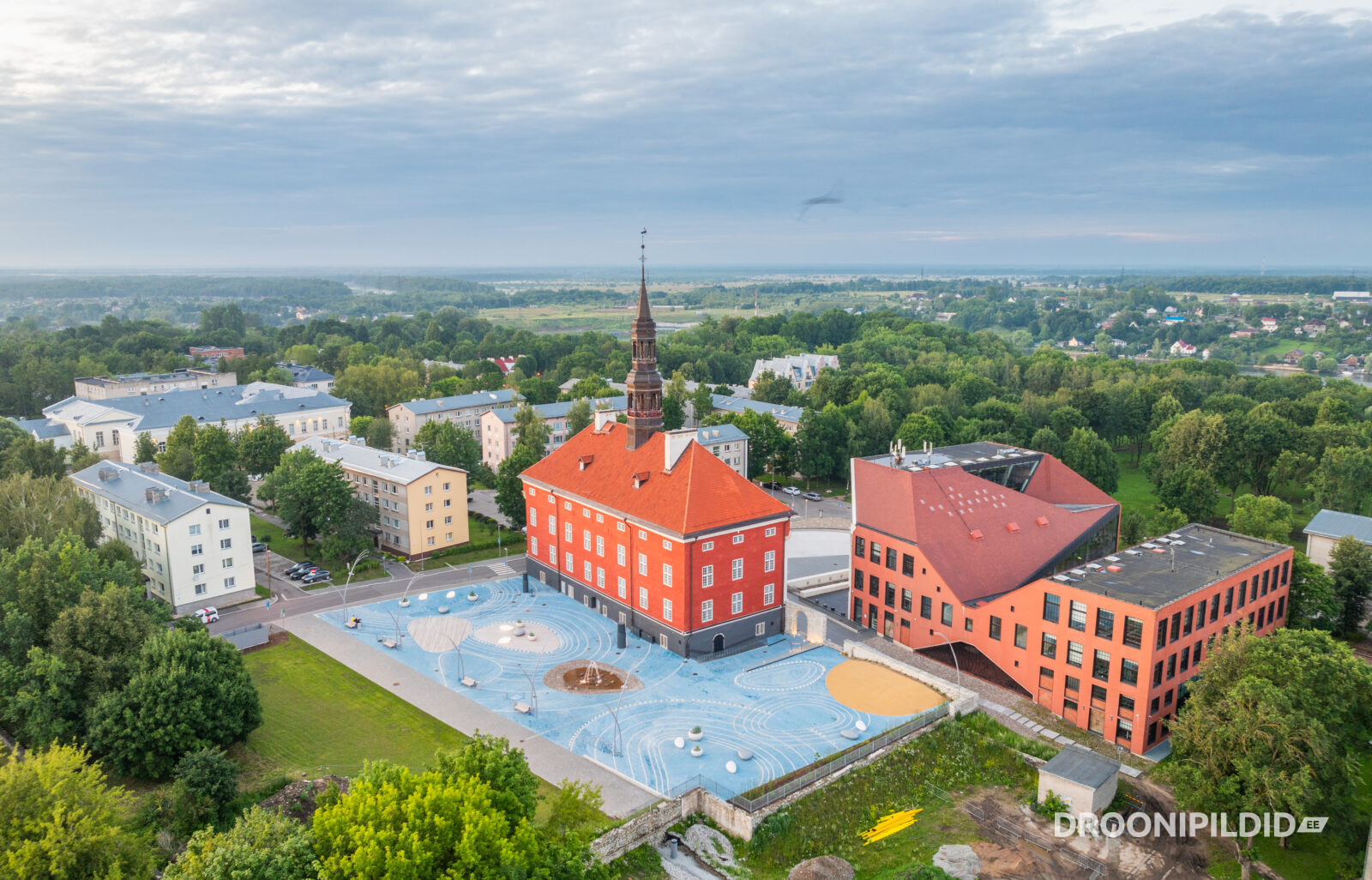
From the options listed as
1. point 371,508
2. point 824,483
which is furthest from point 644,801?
point 824,483

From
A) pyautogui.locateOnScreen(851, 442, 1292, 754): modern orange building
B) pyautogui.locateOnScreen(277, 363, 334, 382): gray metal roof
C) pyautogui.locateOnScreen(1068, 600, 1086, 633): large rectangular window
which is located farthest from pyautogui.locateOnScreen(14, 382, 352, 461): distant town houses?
pyautogui.locateOnScreen(1068, 600, 1086, 633): large rectangular window

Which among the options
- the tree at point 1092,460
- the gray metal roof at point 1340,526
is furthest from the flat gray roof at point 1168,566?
the tree at point 1092,460

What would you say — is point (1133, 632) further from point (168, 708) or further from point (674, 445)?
point (168, 708)

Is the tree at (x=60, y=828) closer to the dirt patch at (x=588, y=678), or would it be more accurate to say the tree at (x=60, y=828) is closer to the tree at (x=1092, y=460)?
the dirt patch at (x=588, y=678)

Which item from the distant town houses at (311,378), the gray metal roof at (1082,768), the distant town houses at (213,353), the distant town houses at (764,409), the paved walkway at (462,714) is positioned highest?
the distant town houses at (213,353)

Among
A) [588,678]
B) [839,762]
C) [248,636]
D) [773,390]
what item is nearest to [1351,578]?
[839,762]

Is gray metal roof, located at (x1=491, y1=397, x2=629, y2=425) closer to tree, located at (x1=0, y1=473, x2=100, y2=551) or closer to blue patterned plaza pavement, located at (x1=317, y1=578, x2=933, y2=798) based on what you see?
blue patterned plaza pavement, located at (x1=317, y1=578, x2=933, y2=798)

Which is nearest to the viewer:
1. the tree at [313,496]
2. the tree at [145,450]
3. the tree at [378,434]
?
the tree at [313,496]
